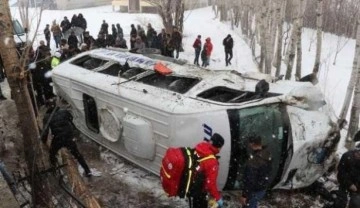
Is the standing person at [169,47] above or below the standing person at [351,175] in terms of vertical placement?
above

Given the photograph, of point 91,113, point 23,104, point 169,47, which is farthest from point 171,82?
point 169,47

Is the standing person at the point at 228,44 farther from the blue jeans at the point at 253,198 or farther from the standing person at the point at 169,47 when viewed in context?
the blue jeans at the point at 253,198

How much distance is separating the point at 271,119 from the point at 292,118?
351 millimetres

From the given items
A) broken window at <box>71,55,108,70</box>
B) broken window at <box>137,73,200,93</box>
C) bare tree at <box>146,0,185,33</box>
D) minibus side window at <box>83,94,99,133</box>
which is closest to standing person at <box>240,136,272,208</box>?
broken window at <box>137,73,200,93</box>

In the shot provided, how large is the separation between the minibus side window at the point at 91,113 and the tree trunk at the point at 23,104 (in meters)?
2.08

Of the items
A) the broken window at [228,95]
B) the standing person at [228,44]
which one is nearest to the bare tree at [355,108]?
the broken window at [228,95]

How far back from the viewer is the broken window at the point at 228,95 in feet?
17.4

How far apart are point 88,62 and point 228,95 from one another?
3.33m

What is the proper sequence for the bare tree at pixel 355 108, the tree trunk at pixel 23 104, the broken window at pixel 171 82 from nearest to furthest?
1. the tree trunk at pixel 23 104
2. the broken window at pixel 171 82
3. the bare tree at pixel 355 108

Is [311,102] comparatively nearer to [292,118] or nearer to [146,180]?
[292,118]

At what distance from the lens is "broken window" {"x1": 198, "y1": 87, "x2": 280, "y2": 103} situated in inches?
209

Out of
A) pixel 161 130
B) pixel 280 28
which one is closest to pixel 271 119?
pixel 161 130

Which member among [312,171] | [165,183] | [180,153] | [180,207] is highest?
[180,153]

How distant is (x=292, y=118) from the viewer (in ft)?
17.4
